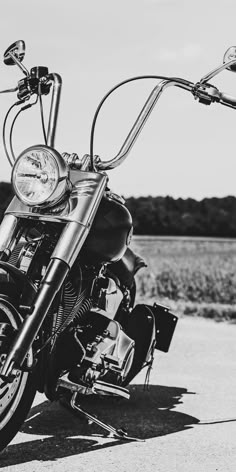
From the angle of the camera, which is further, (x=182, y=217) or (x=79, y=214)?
(x=182, y=217)

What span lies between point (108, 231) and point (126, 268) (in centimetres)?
78

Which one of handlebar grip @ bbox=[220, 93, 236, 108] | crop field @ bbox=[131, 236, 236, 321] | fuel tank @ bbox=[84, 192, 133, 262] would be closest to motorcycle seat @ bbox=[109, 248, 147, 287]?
fuel tank @ bbox=[84, 192, 133, 262]

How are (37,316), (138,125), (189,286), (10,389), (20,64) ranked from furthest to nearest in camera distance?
(189,286) → (20,64) → (138,125) → (10,389) → (37,316)

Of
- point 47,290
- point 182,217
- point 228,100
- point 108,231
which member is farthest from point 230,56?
point 182,217

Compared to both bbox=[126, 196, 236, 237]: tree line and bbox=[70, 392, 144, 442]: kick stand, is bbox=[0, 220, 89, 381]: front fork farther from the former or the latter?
bbox=[126, 196, 236, 237]: tree line

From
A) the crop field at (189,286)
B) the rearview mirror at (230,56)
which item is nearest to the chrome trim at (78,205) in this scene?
the rearview mirror at (230,56)

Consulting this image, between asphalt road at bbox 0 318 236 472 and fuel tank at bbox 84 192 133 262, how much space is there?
94cm

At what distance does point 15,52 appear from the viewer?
12.9 ft

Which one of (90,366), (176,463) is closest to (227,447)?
(176,463)

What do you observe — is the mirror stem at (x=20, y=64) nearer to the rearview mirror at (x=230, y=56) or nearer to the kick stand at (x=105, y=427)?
A: the rearview mirror at (x=230, y=56)

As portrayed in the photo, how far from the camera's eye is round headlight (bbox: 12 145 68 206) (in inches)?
129

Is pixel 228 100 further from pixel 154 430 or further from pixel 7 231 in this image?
pixel 154 430

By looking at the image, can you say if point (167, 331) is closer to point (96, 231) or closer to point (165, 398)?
point (165, 398)

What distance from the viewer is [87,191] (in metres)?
3.40
